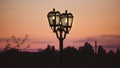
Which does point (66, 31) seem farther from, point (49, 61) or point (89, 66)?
Result: point (89, 66)

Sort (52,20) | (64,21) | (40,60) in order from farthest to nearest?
(40,60), (64,21), (52,20)

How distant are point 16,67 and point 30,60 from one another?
2457mm

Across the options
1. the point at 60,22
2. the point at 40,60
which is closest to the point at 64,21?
the point at 60,22

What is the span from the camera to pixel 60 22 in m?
15.4

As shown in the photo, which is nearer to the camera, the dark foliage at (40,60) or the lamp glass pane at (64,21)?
the lamp glass pane at (64,21)

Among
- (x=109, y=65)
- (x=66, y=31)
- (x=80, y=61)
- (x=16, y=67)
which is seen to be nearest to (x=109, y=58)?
(x=109, y=65)

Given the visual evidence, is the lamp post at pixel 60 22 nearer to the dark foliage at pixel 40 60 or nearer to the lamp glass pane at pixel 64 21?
the lamp glass pane at pixel 64 21

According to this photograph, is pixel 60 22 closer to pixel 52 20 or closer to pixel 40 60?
pixel 52 20

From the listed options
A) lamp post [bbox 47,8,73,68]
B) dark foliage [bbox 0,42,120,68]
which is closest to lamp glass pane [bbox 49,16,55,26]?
lamp post [bbox 47,8,73,68]

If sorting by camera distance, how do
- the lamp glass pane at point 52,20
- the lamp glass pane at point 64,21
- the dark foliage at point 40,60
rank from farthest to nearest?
the dark foliage at point 40,60 < the lamp glass pane at point 64,21 < the lamp glass pane at point 52,20

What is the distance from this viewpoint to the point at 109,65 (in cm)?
4878

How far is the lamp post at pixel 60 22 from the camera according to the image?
50.0 feet

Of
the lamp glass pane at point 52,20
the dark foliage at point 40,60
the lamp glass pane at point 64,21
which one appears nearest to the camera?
the lamp glass pane at point 52,20

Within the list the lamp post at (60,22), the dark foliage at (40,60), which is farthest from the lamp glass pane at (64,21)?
the dark foliage at (40,60)
